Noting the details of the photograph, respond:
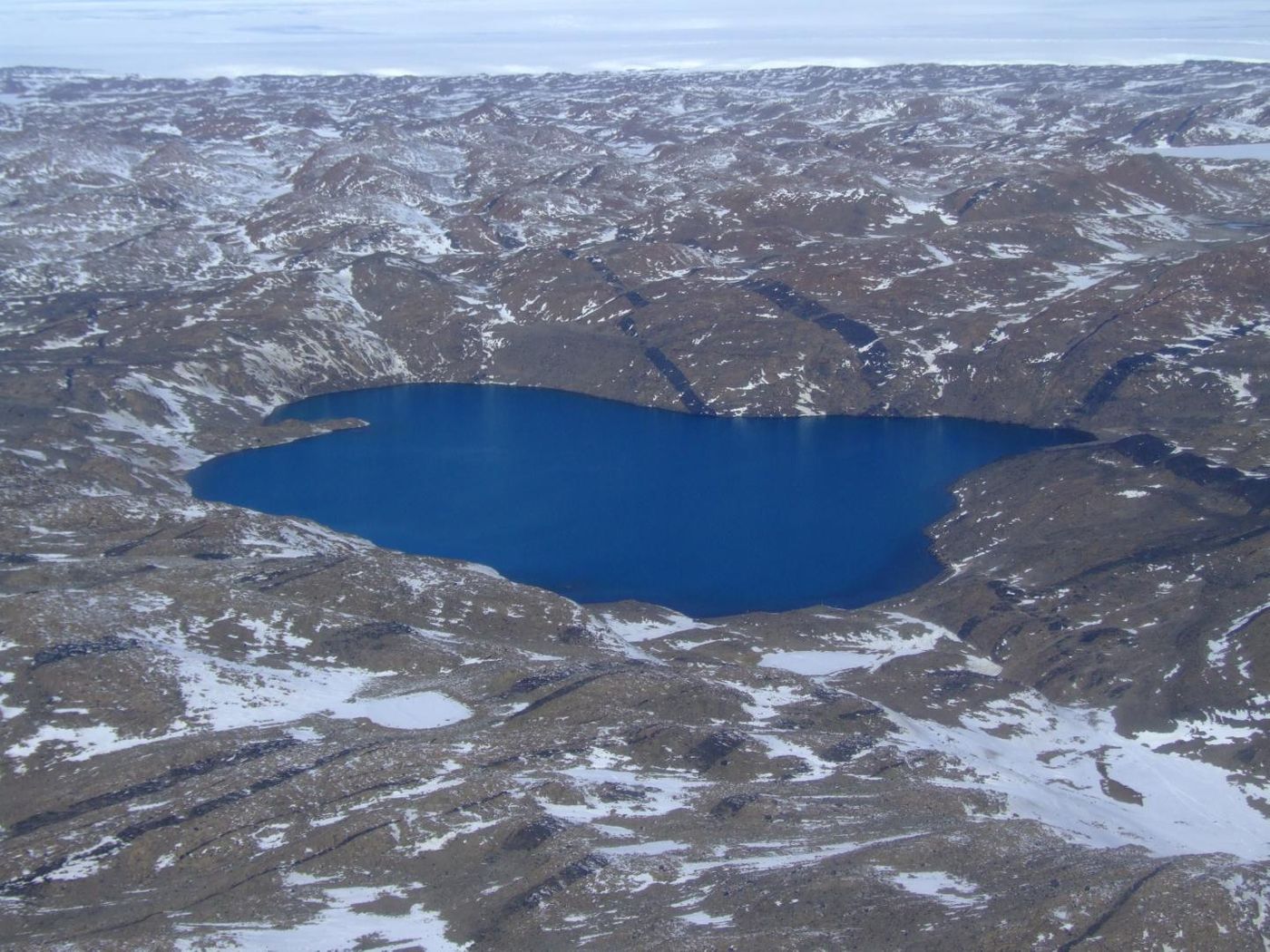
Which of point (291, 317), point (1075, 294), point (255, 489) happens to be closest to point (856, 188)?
point (1075, 294)

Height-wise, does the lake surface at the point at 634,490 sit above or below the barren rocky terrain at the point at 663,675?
below

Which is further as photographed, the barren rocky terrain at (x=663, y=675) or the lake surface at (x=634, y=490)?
the lake surface at (x=634, y=490)

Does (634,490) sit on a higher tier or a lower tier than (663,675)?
lower

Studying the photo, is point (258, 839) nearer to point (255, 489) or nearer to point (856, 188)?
point (255, 489)

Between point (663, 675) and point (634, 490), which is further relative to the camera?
point (634, 490)

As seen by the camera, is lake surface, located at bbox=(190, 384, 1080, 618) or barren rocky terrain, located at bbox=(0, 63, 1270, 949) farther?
lake surface, located at bbox=(190, 384, 1080, 618)
